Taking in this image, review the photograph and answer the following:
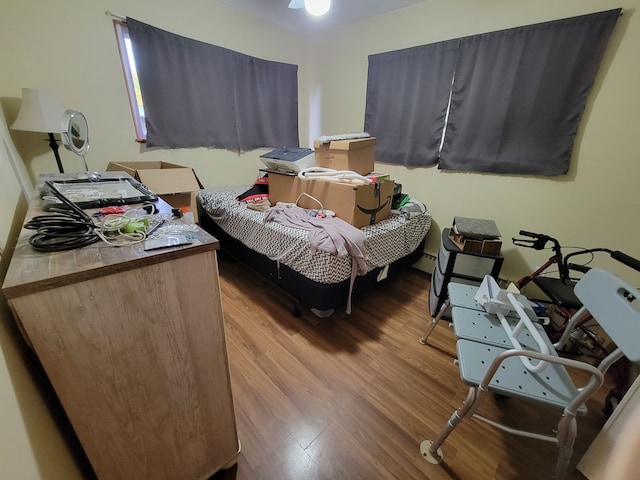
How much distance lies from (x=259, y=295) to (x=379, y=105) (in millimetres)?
2256

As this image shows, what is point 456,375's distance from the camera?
4.77ft

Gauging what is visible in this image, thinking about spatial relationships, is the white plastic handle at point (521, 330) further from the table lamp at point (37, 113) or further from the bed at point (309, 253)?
the table lamp at point (37, 113)

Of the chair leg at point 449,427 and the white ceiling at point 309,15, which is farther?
the white ceiling at point 309,15

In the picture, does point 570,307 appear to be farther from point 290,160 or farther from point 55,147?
point 55,147

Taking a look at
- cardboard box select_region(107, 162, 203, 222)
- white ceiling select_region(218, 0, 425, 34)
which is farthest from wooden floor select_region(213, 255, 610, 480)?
white ceiling select_region(218, 0, 425, 34)

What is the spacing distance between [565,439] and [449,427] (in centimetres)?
36

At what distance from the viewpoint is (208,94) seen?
2588mm

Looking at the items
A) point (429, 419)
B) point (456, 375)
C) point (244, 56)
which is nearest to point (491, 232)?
point (456, 375)

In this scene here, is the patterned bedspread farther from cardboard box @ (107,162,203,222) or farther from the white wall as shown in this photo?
the white wall

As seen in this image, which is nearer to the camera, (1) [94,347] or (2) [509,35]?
(1) [94,347]

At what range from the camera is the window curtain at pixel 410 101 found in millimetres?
2205

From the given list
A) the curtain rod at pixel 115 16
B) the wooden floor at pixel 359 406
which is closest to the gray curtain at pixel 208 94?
the curtain rod at pixel 115 16

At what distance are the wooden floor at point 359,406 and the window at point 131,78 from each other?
6.37 ft

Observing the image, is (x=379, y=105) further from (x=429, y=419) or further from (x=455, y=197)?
(x=429, y=419)
